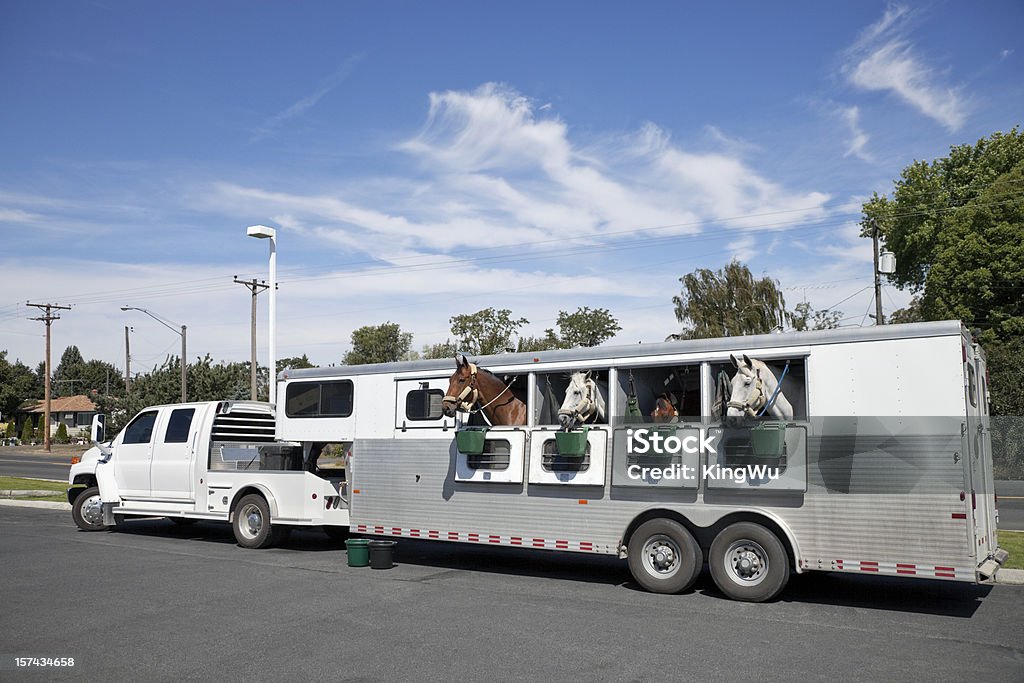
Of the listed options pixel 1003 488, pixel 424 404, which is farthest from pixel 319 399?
pixel 1003 488

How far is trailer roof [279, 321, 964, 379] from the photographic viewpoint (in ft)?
30.4

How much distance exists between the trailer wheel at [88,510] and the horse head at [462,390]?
8.97 m

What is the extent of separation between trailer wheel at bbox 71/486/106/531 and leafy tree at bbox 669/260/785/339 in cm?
2931

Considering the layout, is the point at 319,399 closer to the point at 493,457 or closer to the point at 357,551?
the point at 357,551

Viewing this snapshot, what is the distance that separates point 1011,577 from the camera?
35.6ft

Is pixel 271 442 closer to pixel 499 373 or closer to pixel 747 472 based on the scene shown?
pixel 499 373

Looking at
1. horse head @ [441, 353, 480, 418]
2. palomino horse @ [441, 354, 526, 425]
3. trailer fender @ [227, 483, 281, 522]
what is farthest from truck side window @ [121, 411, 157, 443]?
horse head @ [441, 353, 480, 418]

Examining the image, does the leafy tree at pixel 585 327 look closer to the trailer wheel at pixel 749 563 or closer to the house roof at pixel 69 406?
the trailer wheel at pixel 749 563

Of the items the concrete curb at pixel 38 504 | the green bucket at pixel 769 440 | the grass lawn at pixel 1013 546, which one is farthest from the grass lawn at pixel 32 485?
the grass lawn at pixel 1013 546

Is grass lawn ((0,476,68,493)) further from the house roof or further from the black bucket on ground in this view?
the house roof

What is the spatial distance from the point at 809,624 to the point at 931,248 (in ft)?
123

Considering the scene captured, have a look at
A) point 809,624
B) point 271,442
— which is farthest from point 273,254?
point 809,624

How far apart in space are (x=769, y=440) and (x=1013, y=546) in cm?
589

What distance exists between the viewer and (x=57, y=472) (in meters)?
35.4
